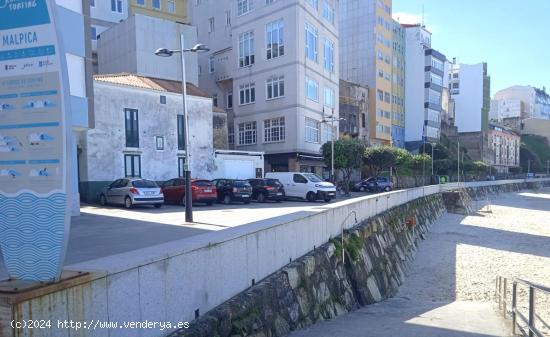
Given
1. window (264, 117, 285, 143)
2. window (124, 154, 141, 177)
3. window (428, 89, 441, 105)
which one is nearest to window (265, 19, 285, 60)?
window (264, 117, 285, 143)

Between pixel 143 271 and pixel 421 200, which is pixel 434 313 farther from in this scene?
pixel 421 200

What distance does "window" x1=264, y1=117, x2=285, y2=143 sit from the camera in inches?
1513

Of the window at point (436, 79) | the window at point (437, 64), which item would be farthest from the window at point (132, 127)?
the window at point (437, 64)

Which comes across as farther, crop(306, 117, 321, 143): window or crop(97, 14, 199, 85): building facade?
crop(306, 117, 321, 143): window

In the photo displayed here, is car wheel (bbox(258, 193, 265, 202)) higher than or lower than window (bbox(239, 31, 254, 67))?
lower

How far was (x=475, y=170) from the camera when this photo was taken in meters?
71.2

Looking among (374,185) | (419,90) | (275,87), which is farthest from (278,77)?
(419,90)

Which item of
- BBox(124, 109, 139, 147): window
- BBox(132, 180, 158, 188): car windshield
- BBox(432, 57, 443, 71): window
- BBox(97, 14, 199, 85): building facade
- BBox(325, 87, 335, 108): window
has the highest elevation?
BBox(432, 57, 443, 71): window

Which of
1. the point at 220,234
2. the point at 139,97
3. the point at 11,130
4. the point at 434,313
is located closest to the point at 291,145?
the point at 139,97

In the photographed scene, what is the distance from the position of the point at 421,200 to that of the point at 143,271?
99.6 ft

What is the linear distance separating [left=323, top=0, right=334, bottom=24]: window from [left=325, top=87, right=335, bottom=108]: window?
7.09 metres

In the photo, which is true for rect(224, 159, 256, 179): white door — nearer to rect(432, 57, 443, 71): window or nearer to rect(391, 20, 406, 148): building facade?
rect(391, 20, 406, 148): building facade

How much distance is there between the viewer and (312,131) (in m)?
39.7

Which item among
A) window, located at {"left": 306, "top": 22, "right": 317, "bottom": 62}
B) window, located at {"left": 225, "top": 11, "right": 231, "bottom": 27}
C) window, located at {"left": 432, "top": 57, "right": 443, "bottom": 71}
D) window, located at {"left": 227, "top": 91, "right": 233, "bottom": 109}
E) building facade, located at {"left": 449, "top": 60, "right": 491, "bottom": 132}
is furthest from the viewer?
building facade, located at {"left": 449, "top": 60, "right": 491, "bottom": 132}
